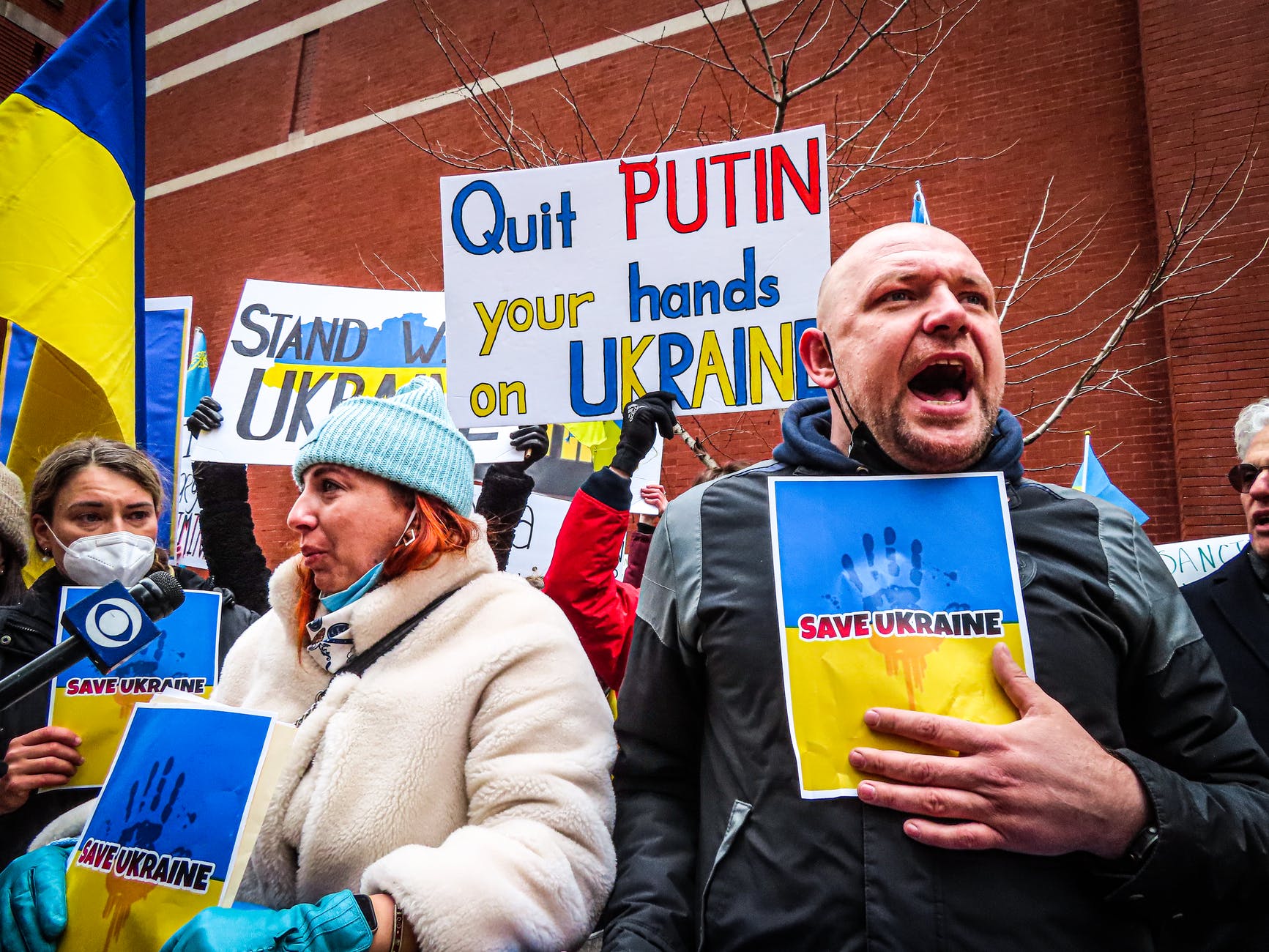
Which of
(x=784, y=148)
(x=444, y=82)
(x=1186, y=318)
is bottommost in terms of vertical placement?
(x=784, y=148)

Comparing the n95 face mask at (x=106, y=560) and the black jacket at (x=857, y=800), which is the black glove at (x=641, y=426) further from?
the n95 face mask at (x=106, y=560)

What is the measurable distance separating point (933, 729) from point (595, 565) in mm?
1532

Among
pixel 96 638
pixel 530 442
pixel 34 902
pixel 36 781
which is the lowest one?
pixel 34 902

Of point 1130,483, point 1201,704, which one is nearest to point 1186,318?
point 1130,483

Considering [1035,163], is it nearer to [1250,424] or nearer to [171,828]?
[1250,424]

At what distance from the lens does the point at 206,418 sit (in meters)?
4.59

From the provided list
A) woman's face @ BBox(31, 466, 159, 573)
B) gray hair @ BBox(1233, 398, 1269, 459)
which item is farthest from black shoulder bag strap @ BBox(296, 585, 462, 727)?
gray hair @ BBox(1233, 398, 1269, 459)

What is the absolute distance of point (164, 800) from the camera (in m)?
1.52

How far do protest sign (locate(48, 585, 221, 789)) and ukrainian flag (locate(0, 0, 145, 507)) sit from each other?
1.15m

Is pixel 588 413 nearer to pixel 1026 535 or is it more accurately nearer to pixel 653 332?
pixel 653 332

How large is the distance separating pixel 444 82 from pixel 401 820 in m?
11.1

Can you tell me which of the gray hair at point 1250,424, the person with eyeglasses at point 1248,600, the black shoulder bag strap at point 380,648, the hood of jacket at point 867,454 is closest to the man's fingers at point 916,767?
the hood of jacket at point 867,454

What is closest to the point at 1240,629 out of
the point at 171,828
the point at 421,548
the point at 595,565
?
the point at 595,565

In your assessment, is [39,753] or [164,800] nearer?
[164,800]
